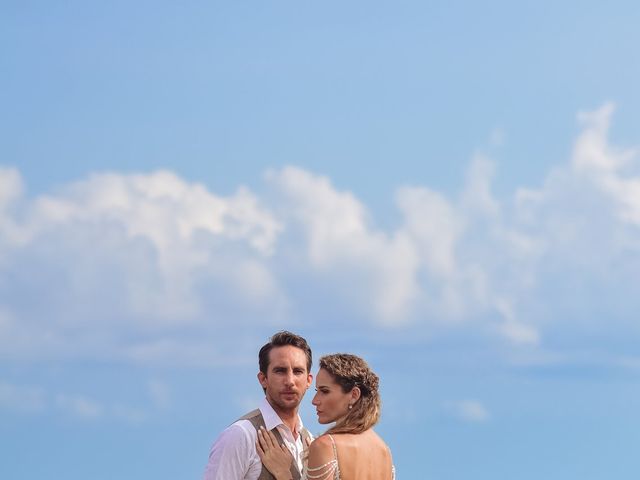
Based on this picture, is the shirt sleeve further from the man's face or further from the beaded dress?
the beaded dress

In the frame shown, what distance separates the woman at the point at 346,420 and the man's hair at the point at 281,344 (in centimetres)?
66

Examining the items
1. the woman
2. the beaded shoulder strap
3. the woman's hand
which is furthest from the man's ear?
the beaded shoulder strap

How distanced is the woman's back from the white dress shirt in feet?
2.67

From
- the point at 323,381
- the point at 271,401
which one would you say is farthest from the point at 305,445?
the point at 323,381

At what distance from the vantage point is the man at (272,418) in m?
9.50

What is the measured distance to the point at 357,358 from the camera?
29.8 ft

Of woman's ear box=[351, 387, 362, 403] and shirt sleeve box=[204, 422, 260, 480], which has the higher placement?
woman's ear box=[351, 387, 362, 403]

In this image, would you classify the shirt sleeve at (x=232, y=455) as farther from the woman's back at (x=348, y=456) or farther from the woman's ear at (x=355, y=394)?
the woman's ear at (x=355, y=394)

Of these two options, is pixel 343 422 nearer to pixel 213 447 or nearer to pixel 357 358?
pixel 357 358

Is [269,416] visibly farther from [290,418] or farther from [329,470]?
[329,470]

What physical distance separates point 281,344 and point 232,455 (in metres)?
1.05

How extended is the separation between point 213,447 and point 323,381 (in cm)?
132

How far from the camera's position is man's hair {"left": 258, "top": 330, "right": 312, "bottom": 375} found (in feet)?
31.9

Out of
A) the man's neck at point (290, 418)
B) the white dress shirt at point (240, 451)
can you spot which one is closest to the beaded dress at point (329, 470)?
the white dress shirt at point (240, 451)
